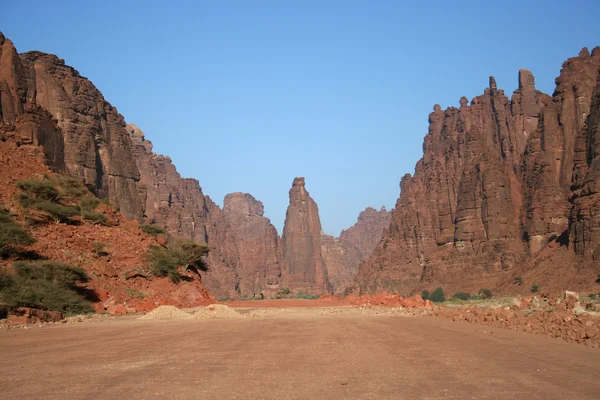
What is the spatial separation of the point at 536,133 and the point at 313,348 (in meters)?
99.9

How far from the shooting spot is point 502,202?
106m

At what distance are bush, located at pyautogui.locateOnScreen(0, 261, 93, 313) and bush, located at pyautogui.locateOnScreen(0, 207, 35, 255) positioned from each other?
1218 mm

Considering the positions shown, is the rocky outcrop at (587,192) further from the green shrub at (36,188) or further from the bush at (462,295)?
the green shrub at (36,188)

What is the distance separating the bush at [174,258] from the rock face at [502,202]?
162 feet

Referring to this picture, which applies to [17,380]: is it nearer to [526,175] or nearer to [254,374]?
[254,374]

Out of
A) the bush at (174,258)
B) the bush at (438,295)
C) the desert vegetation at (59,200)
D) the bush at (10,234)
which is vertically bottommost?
the bush at (438,295)

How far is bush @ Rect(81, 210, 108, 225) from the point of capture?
38.4 meters

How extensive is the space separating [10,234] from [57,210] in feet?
22.6

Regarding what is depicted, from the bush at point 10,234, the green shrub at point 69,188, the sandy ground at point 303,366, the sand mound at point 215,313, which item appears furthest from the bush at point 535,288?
the sandy ground at point 303,366

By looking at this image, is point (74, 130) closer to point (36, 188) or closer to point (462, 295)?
point (36, 188)

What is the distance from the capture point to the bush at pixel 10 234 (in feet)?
92.7

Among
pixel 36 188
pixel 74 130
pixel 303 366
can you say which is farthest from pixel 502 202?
pixel 303 366

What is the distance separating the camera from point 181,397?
28.3 ft

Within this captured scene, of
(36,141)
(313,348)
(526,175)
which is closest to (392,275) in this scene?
(526,175)
